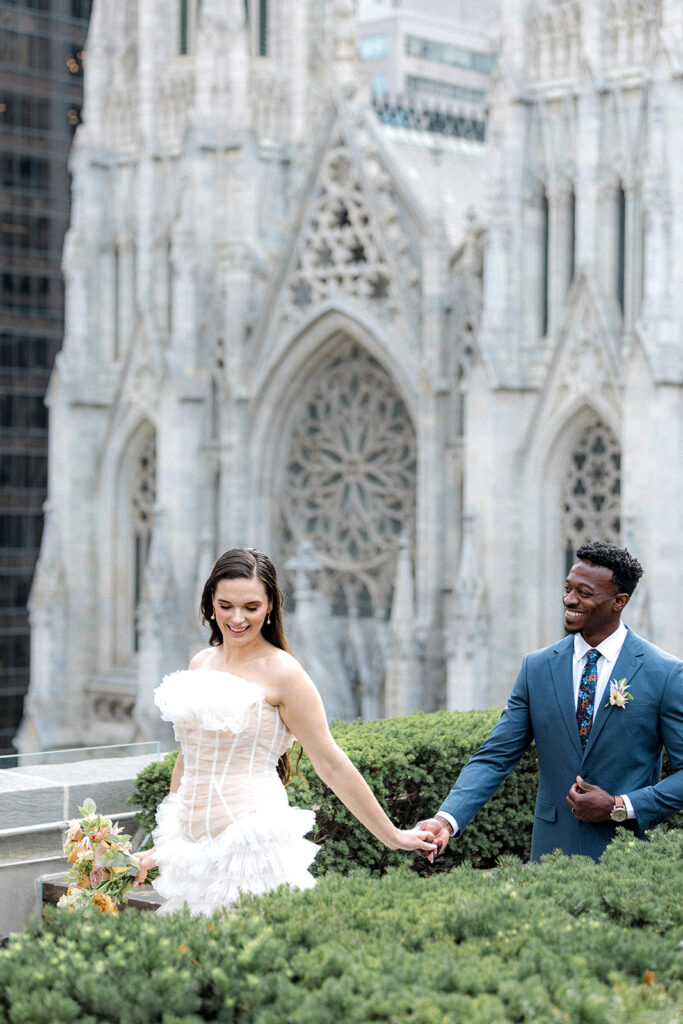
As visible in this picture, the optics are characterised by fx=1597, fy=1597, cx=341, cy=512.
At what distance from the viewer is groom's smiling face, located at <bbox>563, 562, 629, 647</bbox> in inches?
218

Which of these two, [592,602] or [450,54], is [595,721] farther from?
[450,54]

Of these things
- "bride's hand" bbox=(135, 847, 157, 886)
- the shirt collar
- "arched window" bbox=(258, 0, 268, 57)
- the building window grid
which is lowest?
"bride's hand" bbox=(135, 847, 157, 886)

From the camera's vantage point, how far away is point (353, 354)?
86.5 feet

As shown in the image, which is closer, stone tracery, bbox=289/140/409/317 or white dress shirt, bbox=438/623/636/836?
white dress shirt, bbox=438/623/636/836

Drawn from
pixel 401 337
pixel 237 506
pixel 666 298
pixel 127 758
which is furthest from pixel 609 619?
pixel 237 506

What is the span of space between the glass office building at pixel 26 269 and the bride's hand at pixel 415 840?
3030 centimetres

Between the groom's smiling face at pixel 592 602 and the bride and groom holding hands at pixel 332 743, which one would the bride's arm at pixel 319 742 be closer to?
the bride and groom holding hands at pixel 332 743

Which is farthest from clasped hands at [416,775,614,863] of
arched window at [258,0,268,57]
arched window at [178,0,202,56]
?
arched window at [178,0,202,56]

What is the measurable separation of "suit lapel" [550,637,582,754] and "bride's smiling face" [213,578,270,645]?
1.22 m

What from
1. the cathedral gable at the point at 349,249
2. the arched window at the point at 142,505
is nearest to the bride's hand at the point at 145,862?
the cathedral gable at the point at 349,249

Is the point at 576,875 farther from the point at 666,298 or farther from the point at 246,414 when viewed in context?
the point at 246,414

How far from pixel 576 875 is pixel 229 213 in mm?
22735

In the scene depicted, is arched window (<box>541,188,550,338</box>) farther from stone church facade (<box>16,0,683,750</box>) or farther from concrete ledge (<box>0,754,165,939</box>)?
concrete ledge (<box>0,754,165,939</box>)

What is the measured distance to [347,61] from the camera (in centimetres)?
2569
